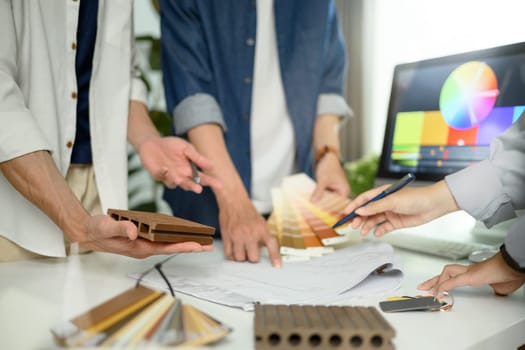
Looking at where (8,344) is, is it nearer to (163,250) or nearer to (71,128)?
(163,250)

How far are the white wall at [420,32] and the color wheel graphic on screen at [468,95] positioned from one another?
2.1 inches

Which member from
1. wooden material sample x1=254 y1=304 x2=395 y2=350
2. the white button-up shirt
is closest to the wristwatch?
the white button-up shirt

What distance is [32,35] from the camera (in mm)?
713

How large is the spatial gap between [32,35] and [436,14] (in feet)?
2.80

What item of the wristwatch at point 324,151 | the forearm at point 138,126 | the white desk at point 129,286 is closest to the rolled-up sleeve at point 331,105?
the wristwatch at point 324,151

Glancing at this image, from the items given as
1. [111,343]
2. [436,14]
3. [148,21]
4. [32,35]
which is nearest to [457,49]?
[436,14]

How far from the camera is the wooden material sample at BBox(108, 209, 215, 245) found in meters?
0.55

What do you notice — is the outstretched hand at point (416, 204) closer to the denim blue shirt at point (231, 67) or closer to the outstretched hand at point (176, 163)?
the outstretched hand at point (176, 163)

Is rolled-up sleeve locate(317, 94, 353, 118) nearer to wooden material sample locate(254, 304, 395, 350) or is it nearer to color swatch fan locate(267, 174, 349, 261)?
color swatch fan locate(267, 174, 349, 261)

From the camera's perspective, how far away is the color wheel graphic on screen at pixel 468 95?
0.86 m

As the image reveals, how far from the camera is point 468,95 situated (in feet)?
2.98

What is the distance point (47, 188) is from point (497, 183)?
26.4 inches

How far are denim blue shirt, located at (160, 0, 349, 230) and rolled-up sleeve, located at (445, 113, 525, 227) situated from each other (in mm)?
518

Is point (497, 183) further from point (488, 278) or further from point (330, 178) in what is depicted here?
point (330, 178)
